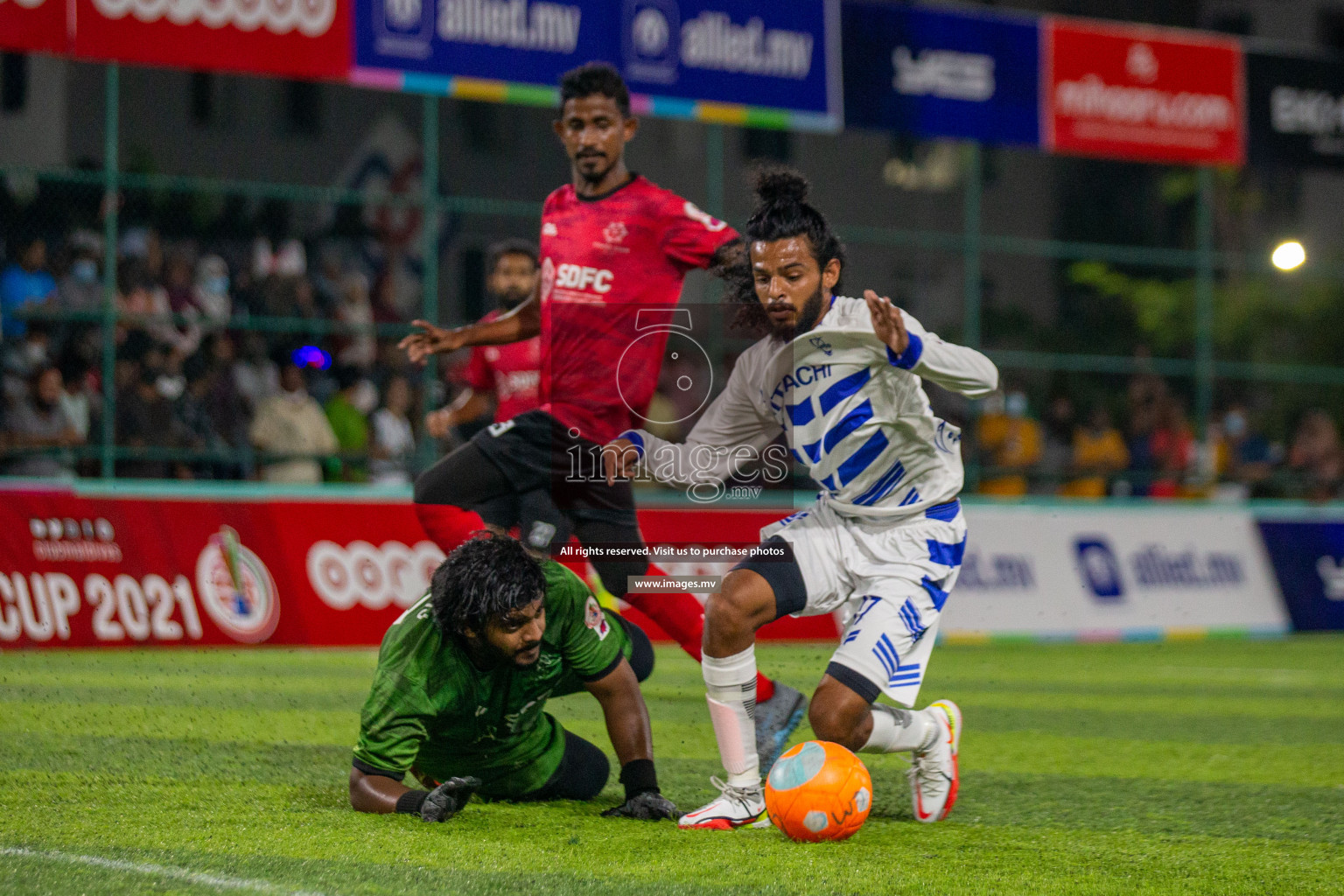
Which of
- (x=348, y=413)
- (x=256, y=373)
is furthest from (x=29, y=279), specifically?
(x=348, y=413)

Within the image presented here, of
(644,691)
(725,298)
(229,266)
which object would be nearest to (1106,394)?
(229,266)

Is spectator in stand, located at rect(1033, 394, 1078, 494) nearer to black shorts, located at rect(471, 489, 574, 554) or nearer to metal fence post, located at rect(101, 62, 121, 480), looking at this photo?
metal fence post, located at rect(101, 62, 121, 480)

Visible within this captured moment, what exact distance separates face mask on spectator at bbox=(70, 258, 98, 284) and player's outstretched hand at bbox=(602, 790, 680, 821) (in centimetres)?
883

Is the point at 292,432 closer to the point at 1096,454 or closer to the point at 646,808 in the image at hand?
the point at 646,808

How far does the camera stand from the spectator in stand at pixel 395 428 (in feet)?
42.8

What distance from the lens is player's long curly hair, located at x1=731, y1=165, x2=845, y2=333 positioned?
199 inches

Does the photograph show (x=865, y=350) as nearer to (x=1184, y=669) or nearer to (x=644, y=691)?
(x=644, y=691)

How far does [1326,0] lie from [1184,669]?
92.6 ft

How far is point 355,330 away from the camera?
490 inches

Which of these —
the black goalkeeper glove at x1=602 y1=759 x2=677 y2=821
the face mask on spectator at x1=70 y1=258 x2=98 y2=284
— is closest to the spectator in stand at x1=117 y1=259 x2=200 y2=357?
the face mask on spectator at x1=70 y1=258 x2=98 y2=284

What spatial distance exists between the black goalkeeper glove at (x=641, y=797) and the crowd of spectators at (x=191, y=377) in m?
7.49

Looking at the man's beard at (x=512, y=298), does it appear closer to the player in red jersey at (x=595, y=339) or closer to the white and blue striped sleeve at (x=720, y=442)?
the player in red jersey at (x=595, y=339)

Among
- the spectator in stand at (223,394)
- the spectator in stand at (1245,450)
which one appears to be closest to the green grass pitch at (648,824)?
the spectator in stand at (223,394)

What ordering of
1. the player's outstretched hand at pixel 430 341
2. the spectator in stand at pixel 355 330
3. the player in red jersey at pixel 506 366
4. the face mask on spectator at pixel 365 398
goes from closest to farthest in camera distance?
1. the player's outstretched hand at pixel 430 341
2. the player in red jersey at pixel 506 366
3. the face mask on spectator at pixel 365 398
4. the spectator in stand at pixel 355 330
